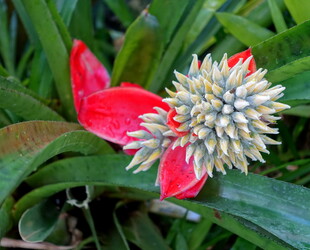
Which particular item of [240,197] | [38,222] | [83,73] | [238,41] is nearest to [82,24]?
[83,73]

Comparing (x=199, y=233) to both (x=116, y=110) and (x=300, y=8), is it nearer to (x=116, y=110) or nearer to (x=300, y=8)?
(x=116, y=110)

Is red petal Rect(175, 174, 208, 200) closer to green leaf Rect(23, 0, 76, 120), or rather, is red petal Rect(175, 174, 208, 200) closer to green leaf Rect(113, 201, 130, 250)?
green leaf Rect(113, 201, 130, 250)

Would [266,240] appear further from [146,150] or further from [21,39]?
[21,39]

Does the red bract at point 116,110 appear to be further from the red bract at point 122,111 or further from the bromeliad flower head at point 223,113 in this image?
the bromeliad flower head at point 223,113

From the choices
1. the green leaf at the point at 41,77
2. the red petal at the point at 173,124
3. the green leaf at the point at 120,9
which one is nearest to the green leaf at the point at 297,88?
the red petal at the point at 173,124

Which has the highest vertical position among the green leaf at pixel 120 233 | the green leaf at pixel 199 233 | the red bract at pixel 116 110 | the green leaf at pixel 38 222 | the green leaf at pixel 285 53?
the green leaf at pixel 285 53

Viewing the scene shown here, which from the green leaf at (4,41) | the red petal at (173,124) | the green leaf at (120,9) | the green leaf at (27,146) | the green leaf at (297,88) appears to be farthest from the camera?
the green leaf at (120,9)

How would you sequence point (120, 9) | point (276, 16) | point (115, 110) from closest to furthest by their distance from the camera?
point (115, 110) → point (276, 16) → point (120, 9)
